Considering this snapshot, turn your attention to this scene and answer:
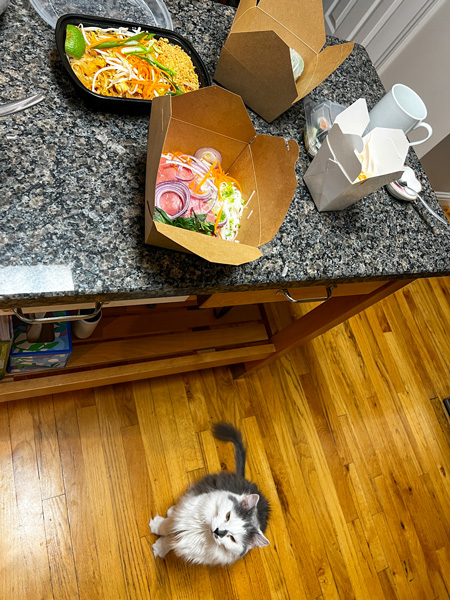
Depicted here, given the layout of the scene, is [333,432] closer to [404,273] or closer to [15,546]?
[404,273]

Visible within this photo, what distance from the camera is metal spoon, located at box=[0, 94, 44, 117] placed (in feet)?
2.34

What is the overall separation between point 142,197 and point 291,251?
31cm

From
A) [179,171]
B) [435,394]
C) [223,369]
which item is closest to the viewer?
[179,171]

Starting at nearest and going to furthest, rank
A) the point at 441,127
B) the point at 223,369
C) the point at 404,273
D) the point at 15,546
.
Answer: the point at 404,273
the point at 15,546
the point at 223,369
the point at 441,127

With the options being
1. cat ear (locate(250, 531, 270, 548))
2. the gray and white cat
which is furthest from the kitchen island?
cat ear (locate(250, 531, 270, 548))

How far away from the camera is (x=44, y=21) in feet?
2.71

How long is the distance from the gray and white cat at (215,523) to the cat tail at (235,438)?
38 millimetres

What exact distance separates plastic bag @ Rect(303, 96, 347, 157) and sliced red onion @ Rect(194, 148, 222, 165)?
26 cm

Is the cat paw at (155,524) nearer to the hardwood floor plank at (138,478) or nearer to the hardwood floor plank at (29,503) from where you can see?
the hardwood floor plank at (138,478)

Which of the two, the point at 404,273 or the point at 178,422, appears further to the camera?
the point at 178,422

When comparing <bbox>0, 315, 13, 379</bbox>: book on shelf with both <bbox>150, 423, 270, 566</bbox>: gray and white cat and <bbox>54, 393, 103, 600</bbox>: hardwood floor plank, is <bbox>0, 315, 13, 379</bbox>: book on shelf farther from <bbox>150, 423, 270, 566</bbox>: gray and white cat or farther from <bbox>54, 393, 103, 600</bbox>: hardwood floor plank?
<bbox>150, 423, 270, 566</bbox>: gray and white cat

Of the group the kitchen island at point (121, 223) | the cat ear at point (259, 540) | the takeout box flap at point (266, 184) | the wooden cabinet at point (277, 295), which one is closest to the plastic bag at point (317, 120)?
the kitchen island at point (121, 223)

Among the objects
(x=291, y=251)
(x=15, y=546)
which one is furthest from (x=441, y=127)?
(x=15, y=546)

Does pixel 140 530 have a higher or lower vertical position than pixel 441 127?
lower
